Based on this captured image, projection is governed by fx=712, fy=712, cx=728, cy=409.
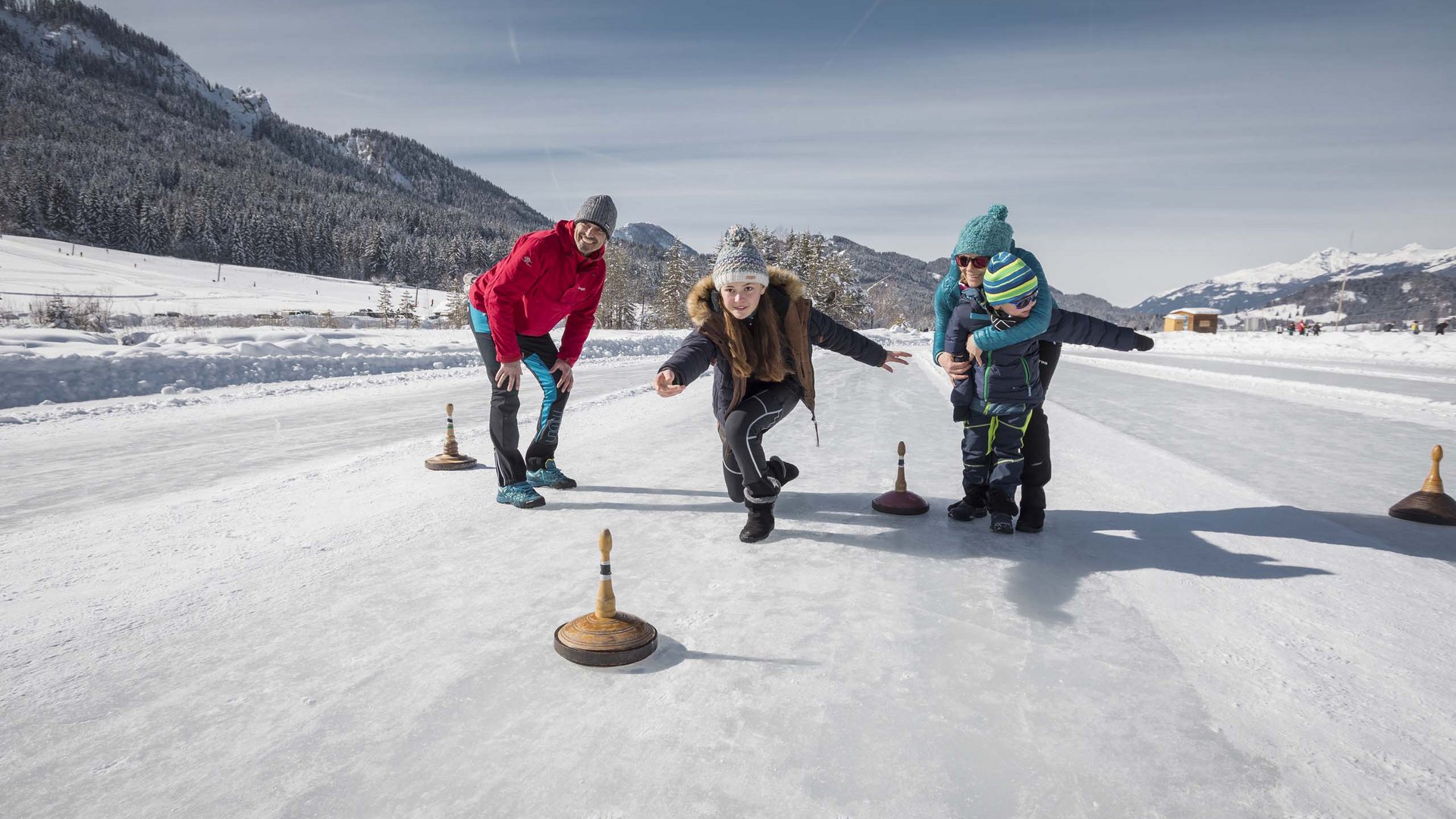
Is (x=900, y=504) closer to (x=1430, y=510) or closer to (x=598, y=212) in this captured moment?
(x=598, y=212)

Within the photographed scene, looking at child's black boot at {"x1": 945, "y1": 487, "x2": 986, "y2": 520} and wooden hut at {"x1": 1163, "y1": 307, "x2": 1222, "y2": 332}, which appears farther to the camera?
wooden hut at {"x1": 1163, "y1": 307, "x2": 1222, "y2": 332}

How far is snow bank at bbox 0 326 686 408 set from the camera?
31.1 feet

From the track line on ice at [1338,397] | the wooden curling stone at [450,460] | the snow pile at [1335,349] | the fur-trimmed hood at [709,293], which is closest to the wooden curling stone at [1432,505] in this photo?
the fur-trimmed hood at [709,293]

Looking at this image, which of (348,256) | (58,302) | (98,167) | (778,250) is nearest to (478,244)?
(348,256)

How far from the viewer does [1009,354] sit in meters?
4.29

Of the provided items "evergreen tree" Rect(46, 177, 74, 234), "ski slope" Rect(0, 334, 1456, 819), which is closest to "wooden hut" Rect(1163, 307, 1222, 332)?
"ski slope" Rect(0, 334, 1456, 819)

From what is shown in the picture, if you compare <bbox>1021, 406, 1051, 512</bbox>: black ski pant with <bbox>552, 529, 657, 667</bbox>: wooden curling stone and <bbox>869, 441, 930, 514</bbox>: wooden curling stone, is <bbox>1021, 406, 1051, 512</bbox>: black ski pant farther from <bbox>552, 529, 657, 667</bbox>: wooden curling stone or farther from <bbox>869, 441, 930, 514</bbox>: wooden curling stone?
<bbox>552, 529, 657, 667</bbox>: wooden curling stone

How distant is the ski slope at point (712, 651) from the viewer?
1.96 m

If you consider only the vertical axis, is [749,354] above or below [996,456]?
above

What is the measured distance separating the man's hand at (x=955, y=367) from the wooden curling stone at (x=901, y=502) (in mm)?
601

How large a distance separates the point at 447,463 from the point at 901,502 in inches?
149

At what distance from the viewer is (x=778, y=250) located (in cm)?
7462

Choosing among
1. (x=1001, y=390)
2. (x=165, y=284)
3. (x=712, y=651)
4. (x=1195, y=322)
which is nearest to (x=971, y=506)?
(x=1001, y=390)

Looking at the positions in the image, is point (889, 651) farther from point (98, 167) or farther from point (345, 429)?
point (98, 167)
